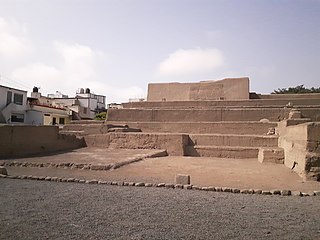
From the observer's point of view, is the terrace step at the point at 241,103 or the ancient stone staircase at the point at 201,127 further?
the terrace step at the point at 241,103

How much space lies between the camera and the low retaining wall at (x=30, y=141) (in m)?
11.1

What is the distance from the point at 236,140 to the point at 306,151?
5595 millimetres

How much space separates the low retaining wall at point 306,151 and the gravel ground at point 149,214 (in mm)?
2154

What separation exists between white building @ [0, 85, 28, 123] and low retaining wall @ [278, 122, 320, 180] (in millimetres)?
24217

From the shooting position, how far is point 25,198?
511cm

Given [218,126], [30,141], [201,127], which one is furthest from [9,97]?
[218,126]

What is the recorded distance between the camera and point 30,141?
11.9m

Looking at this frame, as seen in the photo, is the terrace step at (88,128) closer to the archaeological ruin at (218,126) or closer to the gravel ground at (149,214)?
the archaeological ruin at (218,126)

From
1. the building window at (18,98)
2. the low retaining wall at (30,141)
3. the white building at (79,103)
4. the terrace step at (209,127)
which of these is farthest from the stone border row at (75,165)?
the white building at (79,103)

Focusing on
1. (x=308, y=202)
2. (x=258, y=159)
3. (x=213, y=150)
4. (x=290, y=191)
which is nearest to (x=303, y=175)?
(x=290, y=191)

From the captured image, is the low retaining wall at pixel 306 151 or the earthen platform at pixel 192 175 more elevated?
the low retaining wall at pixel 306 151

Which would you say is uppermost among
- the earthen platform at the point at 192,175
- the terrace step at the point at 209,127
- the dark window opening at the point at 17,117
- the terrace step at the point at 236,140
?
the dark window opening at the point at 17,117

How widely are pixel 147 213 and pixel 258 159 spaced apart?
345 inches

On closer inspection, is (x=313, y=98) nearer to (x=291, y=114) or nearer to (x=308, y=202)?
(x=291, y=114)
